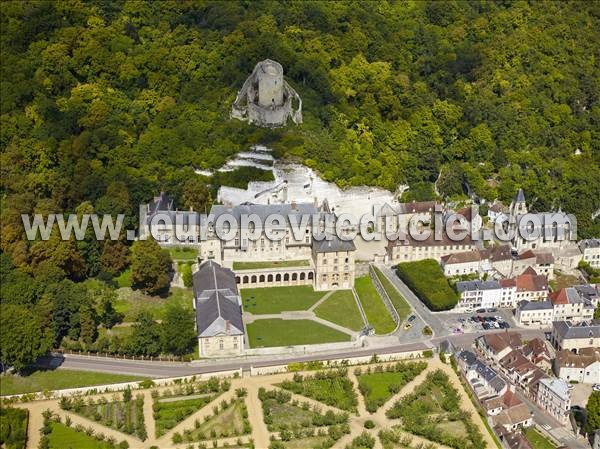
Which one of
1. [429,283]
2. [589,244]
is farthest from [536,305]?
[589,244]

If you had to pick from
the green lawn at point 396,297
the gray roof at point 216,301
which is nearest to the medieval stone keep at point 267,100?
the gray roof at point 216,301

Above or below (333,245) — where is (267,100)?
above

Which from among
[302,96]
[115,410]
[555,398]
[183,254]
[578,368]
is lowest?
[555,398]

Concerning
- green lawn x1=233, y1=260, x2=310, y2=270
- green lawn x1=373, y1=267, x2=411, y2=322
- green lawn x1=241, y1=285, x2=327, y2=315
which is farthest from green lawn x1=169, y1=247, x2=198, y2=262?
green lawn x1=373, y1=267, x2=411, y2=322

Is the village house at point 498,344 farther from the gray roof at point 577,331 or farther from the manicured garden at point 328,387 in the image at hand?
the manicured garden at point 328,387

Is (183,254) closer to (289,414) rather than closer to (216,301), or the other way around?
(216,301)

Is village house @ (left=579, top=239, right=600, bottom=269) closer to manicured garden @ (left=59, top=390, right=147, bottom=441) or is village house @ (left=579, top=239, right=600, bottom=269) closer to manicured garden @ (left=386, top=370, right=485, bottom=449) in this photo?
manicured garden @ (left=386, top=370, right=485, bottom=449)

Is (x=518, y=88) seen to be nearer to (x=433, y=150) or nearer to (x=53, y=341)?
(x=433, y=150)
